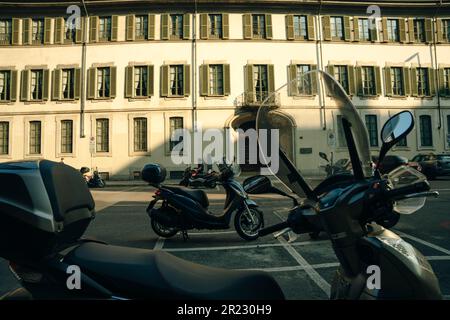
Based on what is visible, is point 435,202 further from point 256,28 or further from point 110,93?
point 110,93

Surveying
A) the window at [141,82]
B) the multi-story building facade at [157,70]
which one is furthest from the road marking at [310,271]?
the window at [141,82]

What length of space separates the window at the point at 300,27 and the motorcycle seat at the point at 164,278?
80.8 feet

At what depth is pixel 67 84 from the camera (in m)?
23.0

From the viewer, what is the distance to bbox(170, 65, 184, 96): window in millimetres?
22766

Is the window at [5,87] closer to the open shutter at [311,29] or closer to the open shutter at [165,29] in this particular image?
the open shutter at [165,29]

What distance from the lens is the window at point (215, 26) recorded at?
23.2 metres

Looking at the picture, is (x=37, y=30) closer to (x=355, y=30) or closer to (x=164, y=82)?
(x=164, y=82)

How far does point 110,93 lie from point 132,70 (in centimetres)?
224

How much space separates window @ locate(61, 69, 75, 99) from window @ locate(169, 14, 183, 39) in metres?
7.67

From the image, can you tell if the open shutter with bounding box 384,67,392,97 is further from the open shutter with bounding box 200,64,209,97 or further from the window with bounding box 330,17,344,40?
the open shutter with bounding box 200,64,209,97

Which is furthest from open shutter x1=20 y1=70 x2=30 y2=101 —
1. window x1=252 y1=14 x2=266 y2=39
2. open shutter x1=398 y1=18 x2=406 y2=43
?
open shutter x1=398 y1=18 x2=406 y2=43

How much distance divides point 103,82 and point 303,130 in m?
23.6

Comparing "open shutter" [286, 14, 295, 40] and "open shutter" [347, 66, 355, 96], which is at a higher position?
"open shutter" [286, 14, 295, 40]
